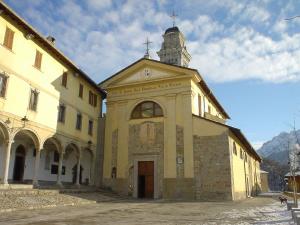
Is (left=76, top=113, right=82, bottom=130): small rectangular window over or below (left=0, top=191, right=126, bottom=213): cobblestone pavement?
over

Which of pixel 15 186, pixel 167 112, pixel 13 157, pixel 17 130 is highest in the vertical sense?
pixel 167 112

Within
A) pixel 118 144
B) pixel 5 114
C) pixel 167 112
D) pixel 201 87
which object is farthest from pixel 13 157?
pixel 201 87

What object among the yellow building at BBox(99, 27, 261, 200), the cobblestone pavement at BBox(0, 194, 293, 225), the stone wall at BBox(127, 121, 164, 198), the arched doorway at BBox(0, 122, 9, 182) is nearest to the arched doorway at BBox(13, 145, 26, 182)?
the arched doorway at BBox(0, 122, 9, 182)

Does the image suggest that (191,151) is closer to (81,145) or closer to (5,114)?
(81,145)

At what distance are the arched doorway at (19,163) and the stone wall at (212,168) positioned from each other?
12555 millimetres

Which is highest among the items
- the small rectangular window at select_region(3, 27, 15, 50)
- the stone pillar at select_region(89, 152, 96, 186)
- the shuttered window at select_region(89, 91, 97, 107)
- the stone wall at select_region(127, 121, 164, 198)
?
the small rectangular window at select_region(3, 27, 15, 50)

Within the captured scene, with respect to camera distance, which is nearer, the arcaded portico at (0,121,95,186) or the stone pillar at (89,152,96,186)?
the arcaded portico at (0,121,95,186)

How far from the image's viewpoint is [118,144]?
25688mm

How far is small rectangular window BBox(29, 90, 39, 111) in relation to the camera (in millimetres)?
18983

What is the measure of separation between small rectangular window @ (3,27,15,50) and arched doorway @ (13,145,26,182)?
25.4 ft

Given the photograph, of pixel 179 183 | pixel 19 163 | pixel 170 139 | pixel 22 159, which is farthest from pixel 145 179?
pixel 19 163

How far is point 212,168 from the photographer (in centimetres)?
2192

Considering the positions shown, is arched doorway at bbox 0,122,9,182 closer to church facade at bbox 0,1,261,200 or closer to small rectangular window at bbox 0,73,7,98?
church facade at bbox 0,1,261,200

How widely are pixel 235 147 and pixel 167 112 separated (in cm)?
653
